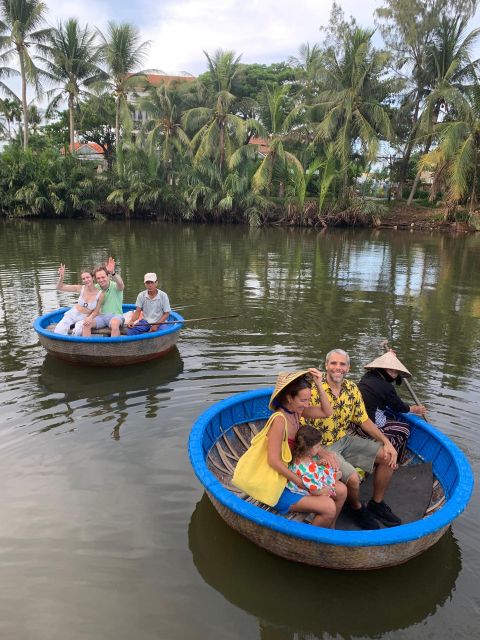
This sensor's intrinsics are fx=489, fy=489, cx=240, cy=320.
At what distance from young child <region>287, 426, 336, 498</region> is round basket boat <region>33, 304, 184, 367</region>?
12.3 feet

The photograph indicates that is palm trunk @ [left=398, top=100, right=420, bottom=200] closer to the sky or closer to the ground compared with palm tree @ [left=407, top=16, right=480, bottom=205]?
closer to the ground

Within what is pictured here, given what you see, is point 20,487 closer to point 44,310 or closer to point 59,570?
point 59,570

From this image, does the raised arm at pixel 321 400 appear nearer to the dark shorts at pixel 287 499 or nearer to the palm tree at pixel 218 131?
the dark shorts at pixel 287 499

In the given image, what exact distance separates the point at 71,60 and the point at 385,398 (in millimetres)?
33692

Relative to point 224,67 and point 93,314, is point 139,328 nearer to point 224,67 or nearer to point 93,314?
point 93,314

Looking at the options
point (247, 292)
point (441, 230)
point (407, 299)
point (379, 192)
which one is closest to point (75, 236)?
point (247, 292)

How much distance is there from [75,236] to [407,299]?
16.7 meters

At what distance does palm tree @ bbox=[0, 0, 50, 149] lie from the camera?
96.4 feet

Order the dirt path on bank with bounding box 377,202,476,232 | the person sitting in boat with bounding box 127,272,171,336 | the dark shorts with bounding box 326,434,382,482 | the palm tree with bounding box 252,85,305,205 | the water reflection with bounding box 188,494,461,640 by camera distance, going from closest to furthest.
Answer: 1. the water reflection with bounding box 188,494,461,640
2. the dark shorts with bounding box 326,434,382,482
3. the person sitting in boat with bounding box 127,272,171,336
4. the palm tree with bounding box 252,85,305,205
5. the dirt path on bank with bounding box 377,202,476,232

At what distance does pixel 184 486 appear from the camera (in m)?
4.42

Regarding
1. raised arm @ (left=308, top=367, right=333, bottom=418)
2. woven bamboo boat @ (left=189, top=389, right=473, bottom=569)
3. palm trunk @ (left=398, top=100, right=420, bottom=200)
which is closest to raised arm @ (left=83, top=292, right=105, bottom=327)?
woven bamboo boat @ (left=189, top=389, right=473, bottom=569)

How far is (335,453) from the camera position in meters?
3.72

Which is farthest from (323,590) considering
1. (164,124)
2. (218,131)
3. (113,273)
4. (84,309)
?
(164,124)

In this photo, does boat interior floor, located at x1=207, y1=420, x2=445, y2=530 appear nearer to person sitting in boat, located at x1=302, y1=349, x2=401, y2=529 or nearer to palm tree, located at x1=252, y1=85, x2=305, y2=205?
person sitting in boat, located at x1=302, y1=349, x2=401, y2=529
